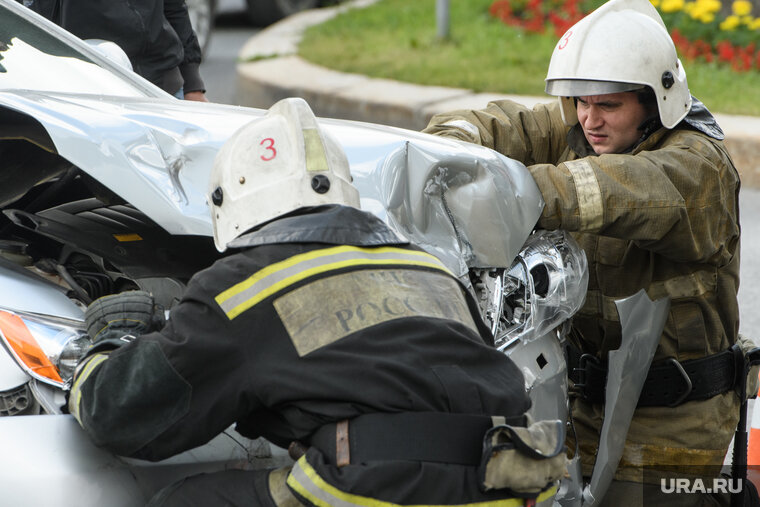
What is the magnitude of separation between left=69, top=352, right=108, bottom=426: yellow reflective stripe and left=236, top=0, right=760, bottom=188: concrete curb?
4.76 meters

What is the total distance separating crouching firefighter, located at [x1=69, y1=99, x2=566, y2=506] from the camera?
5.58ft

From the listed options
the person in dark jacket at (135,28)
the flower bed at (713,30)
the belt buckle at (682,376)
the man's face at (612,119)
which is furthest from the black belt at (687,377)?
the flower bed at (713,30)

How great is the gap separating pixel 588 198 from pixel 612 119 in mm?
494

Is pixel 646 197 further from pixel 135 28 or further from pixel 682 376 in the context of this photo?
pixel 135 28

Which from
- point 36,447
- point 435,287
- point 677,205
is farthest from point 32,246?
point 677,205

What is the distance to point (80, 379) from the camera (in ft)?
5.93

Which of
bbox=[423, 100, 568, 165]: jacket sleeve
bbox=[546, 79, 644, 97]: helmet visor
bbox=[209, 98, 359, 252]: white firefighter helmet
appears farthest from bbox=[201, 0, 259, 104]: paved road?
bbox=[209, 98, 359, 252]: white firefighter helmet

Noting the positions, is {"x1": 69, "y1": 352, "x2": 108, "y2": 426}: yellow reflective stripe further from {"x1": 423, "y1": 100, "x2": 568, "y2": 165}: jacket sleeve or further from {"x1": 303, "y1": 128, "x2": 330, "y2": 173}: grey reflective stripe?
{"x1": 423, "y1": 100, "x2": 568, "y2": 165}: jacket sleeve

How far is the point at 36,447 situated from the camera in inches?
72.8

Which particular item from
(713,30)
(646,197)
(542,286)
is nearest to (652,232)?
(646,197)

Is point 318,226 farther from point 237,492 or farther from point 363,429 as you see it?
point 237,492

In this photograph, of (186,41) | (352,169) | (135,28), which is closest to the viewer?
(352,169)

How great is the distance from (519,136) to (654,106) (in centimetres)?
38

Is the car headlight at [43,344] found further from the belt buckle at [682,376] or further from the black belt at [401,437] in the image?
the belt buckle at [682,376]
